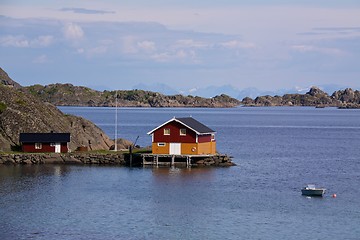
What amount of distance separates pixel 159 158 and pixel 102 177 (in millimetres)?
10852

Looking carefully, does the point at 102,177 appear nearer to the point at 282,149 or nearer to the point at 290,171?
the point at 290,171

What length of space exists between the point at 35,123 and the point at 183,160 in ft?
66.2

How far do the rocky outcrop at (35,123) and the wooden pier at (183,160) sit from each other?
10478 mm

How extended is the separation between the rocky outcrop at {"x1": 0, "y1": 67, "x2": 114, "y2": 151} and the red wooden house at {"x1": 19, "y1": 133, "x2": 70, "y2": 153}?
101 inches

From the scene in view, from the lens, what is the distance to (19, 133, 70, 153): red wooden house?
280 feet

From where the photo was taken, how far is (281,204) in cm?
6000

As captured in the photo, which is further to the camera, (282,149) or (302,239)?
(282,149)

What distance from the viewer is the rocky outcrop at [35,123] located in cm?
8919

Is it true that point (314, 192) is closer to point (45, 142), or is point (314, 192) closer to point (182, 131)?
point (182, 131)

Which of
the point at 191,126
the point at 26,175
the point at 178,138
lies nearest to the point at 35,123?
the point at 26,175

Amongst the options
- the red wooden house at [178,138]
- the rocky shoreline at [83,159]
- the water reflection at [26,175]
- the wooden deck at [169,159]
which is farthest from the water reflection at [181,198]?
the water reflection at [26,175]

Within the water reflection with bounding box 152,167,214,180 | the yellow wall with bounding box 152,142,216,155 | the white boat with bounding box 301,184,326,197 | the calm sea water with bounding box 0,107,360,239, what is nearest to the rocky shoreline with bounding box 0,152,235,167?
the yellow wall with bounding box 152,142,216,155

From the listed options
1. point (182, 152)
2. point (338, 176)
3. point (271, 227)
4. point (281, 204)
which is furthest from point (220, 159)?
point (271, 227)

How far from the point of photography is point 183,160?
83.5 metres
